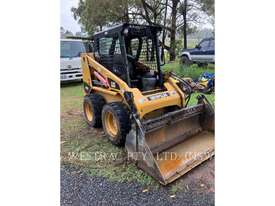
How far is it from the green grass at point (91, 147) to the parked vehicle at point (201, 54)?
0.09 m

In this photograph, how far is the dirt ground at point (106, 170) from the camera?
1.53 m

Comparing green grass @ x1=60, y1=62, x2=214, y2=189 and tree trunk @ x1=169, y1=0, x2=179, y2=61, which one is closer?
green grass @ x1=60, y1=62, x2=214, y2=189

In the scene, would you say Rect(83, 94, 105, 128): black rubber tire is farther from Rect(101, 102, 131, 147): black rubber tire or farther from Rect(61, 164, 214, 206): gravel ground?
Rect(61, 164, 214, 206): gravel ground

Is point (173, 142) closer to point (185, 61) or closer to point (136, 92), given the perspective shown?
point (136, 92)

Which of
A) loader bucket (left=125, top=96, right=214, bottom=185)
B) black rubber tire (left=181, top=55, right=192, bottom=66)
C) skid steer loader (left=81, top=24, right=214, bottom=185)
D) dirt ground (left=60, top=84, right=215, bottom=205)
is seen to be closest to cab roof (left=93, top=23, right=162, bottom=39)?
skid steer loader (left=81, top=24, right=214, bottom=185)

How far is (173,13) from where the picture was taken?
1.84 m

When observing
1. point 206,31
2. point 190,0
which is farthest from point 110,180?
point 190,0

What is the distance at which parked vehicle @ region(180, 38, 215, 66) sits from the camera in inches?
65.9

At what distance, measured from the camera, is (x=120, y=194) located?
1.52m

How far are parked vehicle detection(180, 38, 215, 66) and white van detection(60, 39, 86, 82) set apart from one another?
1011 mm

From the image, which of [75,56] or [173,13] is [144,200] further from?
[75,56]

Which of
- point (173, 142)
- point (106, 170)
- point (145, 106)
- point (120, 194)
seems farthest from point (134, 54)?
point (120, 194)

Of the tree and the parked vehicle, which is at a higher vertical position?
the tree

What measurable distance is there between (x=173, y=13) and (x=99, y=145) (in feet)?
4.05
